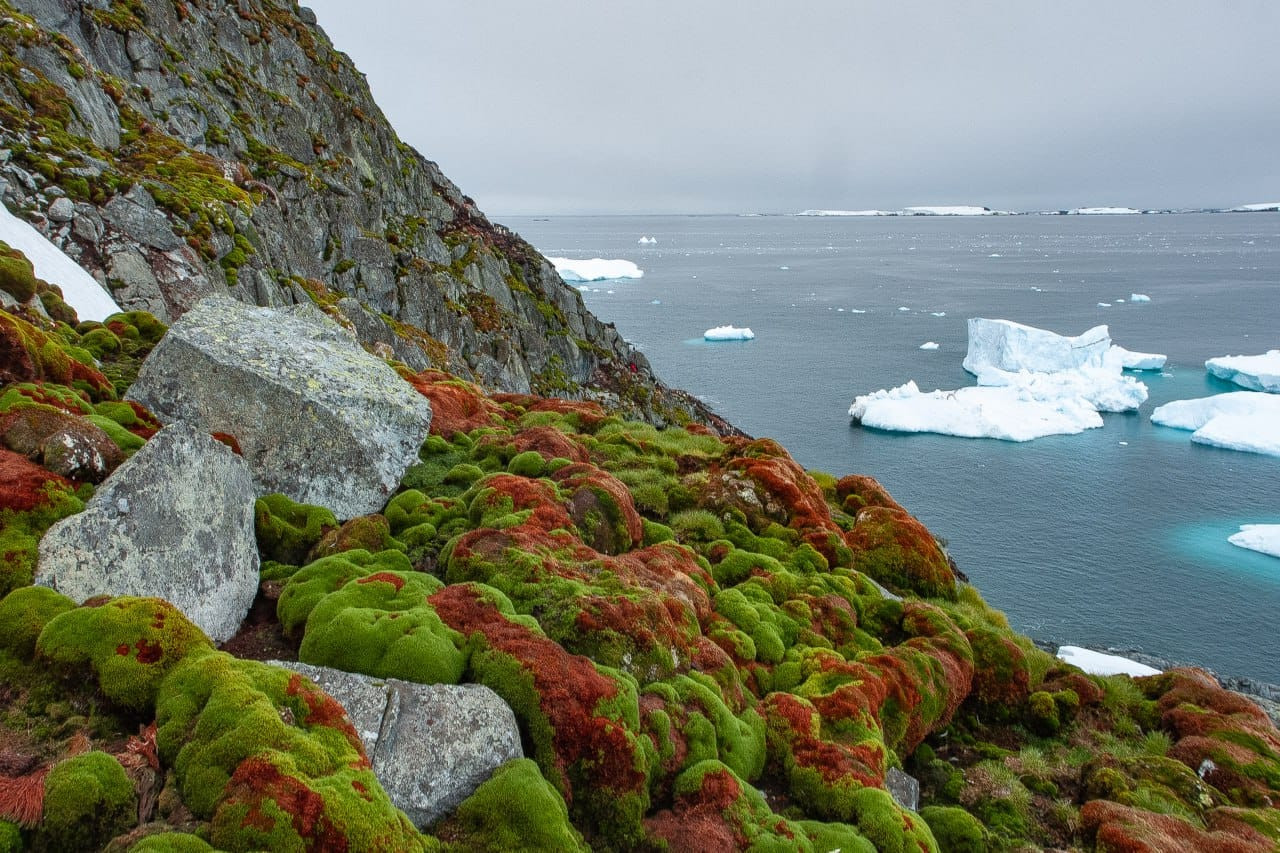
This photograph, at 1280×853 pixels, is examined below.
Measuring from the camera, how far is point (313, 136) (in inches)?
2709

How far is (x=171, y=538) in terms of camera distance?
11914 mm

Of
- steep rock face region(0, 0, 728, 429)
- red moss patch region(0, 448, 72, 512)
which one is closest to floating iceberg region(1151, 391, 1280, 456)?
steep rock face region(0, 0, 728, 429)

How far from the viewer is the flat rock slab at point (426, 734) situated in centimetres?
888

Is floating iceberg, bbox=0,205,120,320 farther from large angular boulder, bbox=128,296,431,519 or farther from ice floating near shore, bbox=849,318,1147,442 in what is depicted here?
ice floating near shore, bbox=849,318,1147,442

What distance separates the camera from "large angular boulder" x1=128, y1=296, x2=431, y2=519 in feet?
54.3

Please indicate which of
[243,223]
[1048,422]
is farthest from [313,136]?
[1048,422]

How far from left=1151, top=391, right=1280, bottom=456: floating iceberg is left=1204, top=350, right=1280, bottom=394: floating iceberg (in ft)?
47.3

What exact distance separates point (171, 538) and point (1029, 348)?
11428cm

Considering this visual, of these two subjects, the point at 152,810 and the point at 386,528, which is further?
the point at 386,528

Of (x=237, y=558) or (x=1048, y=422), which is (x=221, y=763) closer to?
(x=237, y=558)

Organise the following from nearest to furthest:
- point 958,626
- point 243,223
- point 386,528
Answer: point 386,528, point 958,626, point 243,223

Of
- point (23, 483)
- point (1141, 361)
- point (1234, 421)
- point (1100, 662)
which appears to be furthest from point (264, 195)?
point (1141, 361)

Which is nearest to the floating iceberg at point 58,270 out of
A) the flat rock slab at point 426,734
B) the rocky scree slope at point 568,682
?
the rocky scree slope at point 568,682

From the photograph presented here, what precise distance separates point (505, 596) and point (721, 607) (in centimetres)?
612
